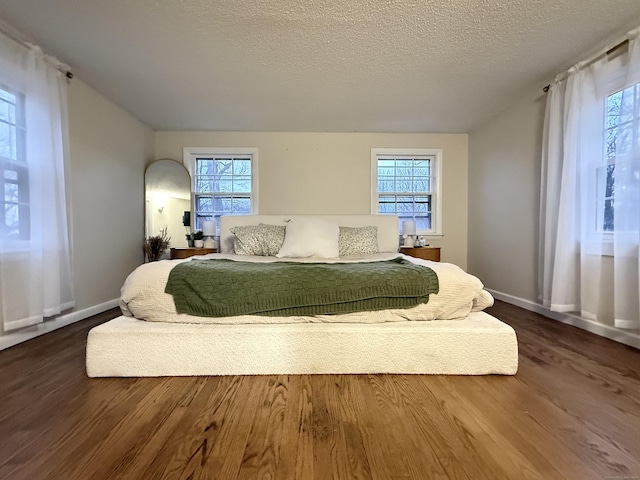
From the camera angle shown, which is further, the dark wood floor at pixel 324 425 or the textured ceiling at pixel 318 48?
the textured ceiling at pixel 318 48

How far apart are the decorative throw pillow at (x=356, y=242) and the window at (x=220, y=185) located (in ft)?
5.17

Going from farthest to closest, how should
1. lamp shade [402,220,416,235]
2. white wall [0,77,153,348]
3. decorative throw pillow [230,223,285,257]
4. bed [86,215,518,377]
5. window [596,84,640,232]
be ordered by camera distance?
lamp shade [402,220,416,235]
decorative throw pillow [230,223,285,257]
white wall [0,77,153,348]
window [596,84,640,232]
bed [86,215,518,377]

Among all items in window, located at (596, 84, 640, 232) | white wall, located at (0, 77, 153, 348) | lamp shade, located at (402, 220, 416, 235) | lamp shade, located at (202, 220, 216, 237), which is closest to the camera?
window, located at (596, 84, 640, 232)

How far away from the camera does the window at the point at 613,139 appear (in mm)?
1980

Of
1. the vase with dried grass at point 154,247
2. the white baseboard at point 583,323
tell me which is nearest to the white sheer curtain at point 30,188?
the vase with dried grass at point 154,247

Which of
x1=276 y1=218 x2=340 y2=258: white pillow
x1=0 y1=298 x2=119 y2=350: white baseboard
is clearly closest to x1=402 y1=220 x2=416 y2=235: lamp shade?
x1=276 y1=218 x2=340 y2=258: white pillow

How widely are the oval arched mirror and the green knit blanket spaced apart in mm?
2609

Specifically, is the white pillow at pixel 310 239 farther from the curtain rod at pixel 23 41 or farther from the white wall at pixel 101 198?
the curtain rod at pixel 23 41

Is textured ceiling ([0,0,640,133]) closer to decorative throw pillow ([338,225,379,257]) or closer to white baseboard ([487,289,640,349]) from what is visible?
decorative throw pillow ([338,225,379,257])

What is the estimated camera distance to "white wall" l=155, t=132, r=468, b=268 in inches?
159

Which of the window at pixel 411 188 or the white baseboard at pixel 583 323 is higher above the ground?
the window at pixel 411 188

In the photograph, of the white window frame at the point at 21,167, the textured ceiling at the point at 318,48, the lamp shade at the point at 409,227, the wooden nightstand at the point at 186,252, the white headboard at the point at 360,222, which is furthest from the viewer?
the lamp shade at the point at 409,227

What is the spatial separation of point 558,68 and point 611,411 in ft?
8.69

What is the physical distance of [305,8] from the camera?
1812 millimetres
